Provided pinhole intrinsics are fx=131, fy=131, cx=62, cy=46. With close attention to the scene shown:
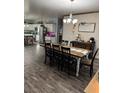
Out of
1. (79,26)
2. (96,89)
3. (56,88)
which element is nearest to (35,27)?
(79,26)

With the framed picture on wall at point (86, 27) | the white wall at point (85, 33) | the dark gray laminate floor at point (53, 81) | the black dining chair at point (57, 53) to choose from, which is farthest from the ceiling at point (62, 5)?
the dark gray laminate floor at point (53, 81)

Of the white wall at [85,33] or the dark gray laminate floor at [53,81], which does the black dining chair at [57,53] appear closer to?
the dark gray laminate floor at [53,81]

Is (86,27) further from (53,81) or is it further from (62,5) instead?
(53,81)

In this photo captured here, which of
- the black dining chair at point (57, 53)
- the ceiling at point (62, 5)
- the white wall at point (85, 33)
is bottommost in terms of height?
the black dining chair at point (57, 53)

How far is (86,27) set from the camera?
739 cm

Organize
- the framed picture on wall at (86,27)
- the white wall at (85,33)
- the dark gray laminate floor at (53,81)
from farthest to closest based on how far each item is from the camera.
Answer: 1. the framed picture on wall at (86,27)
2. the white wall at (85,33)
3. the dark gray laminate floor at (53,81)

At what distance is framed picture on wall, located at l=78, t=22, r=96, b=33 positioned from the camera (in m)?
7.09

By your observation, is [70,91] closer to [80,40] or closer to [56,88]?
[56,88]

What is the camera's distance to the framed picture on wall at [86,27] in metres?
7.09

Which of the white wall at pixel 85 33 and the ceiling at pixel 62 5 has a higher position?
the ceiling at pixel 62 5

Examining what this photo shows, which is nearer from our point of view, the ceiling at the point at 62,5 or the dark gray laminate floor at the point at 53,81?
the dark gray laminate floor at the point at 53,81
